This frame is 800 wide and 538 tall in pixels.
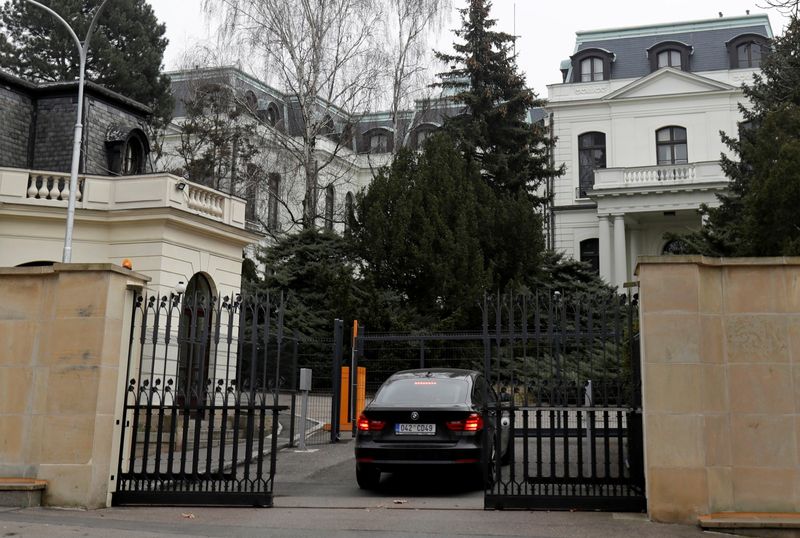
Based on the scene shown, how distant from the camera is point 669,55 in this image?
48.1 meters

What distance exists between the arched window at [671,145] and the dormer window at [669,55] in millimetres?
3691

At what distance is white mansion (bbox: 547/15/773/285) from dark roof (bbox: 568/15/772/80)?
5 centimetres

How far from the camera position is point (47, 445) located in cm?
975

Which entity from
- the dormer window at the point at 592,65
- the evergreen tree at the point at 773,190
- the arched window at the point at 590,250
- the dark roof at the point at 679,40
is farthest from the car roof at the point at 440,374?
the dark roof at the point at 679,40

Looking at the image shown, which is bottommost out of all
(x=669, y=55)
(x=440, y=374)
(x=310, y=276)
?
(x=440, y=374)

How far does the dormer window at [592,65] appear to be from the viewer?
48.6 m

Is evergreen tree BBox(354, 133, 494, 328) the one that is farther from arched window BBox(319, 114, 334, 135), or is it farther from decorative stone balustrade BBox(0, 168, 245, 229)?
arched window BBox(319, 114, 334, 135)

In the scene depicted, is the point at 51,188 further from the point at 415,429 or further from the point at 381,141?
the point at 381,141

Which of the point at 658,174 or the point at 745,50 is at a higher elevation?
the point at 745,50

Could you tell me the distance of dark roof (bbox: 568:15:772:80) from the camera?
156ft

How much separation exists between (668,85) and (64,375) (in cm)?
4181

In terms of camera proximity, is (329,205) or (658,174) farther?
(329,205)

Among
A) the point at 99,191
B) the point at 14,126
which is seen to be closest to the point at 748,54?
the point at 99,191

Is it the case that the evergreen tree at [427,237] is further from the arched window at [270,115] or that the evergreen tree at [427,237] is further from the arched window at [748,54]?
the arched window at [748,54]
